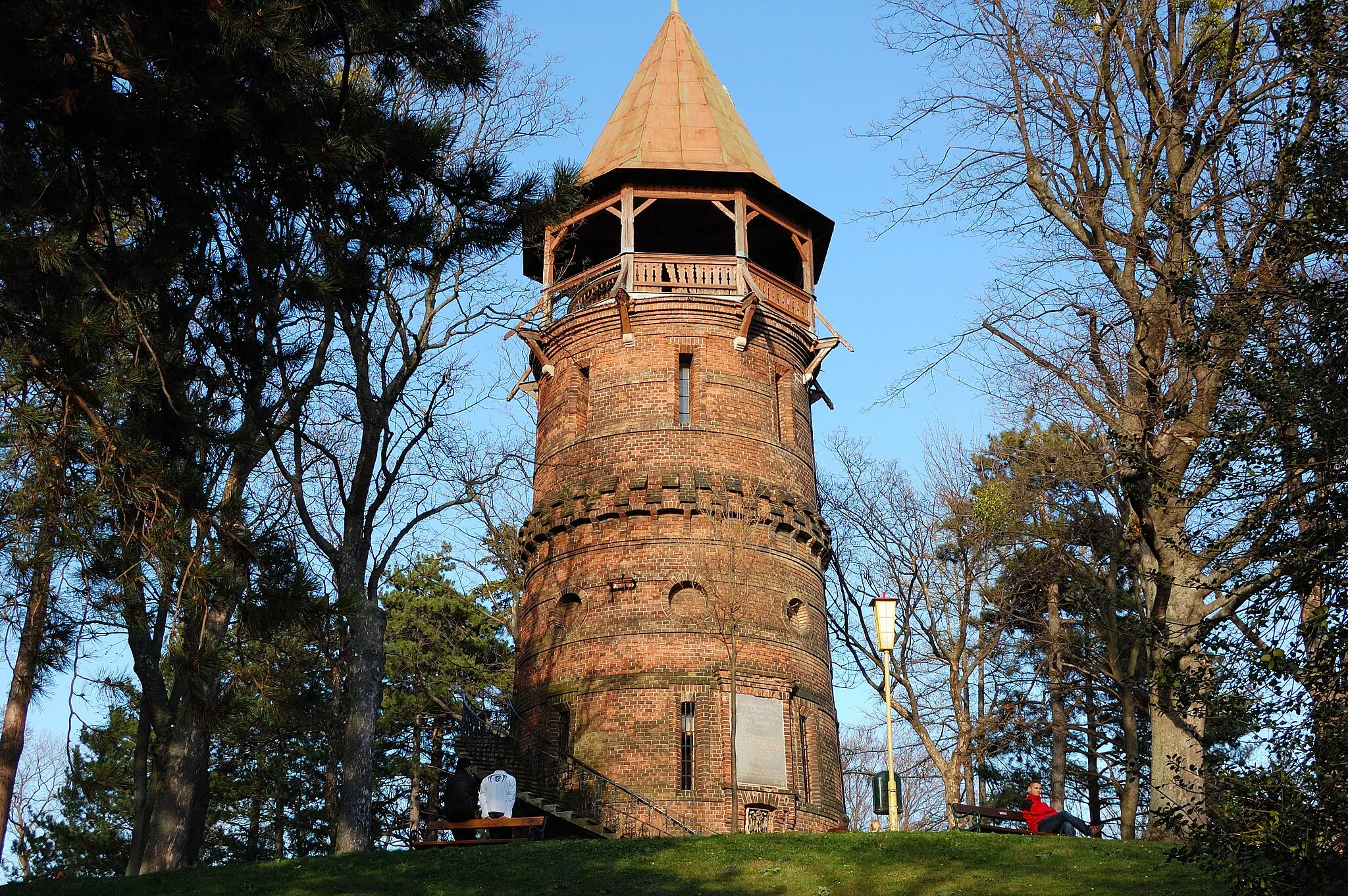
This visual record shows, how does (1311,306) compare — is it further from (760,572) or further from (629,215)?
(629,215)

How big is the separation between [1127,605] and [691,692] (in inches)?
508

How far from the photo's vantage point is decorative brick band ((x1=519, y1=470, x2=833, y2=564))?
22.0 m

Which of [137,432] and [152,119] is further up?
[152,119]

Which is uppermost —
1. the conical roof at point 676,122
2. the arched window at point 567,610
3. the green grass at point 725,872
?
the conical roof at point 676,122

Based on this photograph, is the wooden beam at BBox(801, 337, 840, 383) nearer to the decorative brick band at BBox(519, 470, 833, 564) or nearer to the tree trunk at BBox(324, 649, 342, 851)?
the decorative brick band at BBox(519, 470, 833, 564)

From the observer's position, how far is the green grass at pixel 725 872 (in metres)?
11.9

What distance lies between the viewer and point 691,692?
2069 cm

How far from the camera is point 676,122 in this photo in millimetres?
26141

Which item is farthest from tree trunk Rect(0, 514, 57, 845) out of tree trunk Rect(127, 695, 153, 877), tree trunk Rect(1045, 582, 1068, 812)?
tree trunk Rect(1045, 582, 1068, 812)

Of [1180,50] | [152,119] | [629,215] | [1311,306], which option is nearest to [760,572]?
[629,215]

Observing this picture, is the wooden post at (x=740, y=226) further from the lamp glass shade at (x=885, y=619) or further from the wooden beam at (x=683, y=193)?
the lamp glass shade at (x=885, y=619)

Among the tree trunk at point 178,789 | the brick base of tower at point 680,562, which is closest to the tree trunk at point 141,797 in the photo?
the tree trunk at point 178,789

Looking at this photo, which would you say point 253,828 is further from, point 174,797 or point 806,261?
point 806,261

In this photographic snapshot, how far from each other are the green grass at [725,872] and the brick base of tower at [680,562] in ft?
17.9
